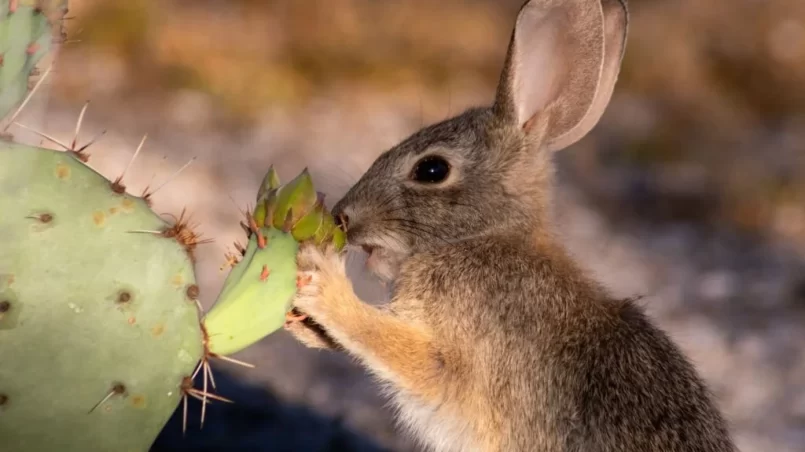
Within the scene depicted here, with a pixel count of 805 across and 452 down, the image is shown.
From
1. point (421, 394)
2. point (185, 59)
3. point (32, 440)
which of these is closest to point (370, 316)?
point (421, 394)

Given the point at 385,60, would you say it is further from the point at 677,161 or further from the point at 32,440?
the point at 32,440

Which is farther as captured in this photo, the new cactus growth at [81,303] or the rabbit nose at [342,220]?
the rabbit nose at [342,220]

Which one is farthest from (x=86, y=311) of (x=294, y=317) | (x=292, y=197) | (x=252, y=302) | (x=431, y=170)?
(x=431, y=170)

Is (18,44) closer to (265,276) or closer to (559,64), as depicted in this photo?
(265,276)

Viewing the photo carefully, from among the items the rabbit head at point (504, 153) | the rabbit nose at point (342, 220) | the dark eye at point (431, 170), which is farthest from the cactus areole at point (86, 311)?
the dark eye at point (431, 170)

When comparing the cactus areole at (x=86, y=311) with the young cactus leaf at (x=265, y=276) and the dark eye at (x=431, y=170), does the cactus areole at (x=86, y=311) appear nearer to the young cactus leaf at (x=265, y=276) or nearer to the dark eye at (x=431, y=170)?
the young cactus leaf at (x=265, y=276)

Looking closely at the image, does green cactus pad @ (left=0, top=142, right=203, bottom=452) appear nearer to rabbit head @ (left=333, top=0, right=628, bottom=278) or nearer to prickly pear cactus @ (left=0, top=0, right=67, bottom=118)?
prickly pear cactus @ (left=0, top=0, right=67, bottom=118)

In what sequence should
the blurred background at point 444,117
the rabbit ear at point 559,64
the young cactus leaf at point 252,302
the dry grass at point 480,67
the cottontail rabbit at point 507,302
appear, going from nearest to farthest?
the young cactus leaf at point 252,302, the cottontail rabbit at point 507,302, the rabbit ear at point 559,64, the blurred background at point 444,117, the dry grass at point 480,67
